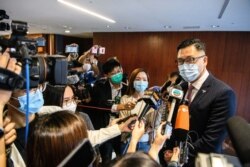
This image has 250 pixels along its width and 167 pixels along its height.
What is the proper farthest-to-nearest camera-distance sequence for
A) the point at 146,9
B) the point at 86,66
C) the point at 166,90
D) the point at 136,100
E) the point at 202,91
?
1. the point at 146,9
2. the point at 86,66
3. the point at 136,100
4. the point at 166,90
5. the point at 202,91

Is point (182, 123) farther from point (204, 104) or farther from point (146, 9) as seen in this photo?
point (146, 9)

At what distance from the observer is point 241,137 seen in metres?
0.55

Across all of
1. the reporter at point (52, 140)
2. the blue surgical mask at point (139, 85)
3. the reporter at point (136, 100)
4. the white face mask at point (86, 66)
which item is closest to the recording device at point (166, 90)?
the reporter at point (136, 100)

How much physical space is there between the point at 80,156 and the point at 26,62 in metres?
0.42

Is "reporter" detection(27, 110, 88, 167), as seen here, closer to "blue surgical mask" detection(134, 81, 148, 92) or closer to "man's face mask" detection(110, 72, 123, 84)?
"blue surgical mask" detection(134, 81, 148, 92)

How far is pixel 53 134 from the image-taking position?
2.70 ft

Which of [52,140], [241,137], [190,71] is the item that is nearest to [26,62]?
[52,140]

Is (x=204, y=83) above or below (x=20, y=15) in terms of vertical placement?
below

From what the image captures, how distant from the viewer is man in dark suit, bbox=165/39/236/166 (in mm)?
1360

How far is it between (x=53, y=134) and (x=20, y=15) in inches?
208

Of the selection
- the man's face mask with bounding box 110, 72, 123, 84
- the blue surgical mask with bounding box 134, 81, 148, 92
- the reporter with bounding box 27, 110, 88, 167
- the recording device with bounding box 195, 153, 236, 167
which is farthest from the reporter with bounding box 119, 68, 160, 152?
the recording device with bounding box 195, 153, 236, 167

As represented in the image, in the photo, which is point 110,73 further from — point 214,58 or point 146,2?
point 214,58

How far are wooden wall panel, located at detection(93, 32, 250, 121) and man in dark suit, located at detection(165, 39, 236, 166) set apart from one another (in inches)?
210

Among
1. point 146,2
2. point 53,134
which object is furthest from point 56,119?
point 146,2
